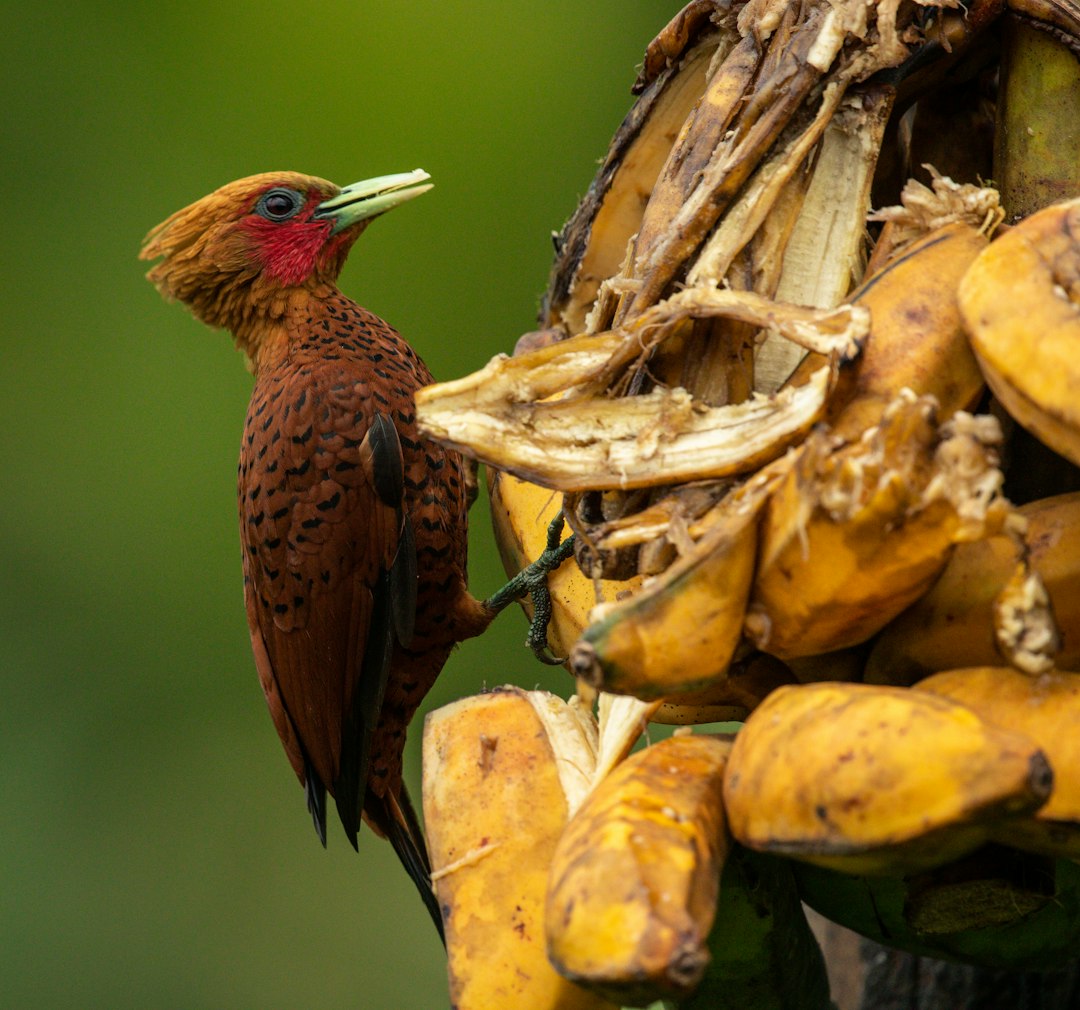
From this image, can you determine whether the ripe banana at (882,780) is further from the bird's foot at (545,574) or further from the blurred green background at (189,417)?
the blurred green background at (189,417)

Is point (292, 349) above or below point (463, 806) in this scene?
above

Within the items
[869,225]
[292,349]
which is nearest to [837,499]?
[869,225]

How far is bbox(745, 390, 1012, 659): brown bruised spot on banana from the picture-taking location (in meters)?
0.64

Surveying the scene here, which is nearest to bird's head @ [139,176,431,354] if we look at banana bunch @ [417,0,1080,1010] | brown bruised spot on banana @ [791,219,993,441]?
banana bunch @ [417,0,1080,1010]

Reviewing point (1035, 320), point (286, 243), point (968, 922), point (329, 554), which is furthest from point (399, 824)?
point (1035, 320)

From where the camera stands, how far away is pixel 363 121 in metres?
2.12

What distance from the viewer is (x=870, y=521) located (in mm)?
659

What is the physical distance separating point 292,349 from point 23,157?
2.36 feet

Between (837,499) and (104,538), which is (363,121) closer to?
(104,538)

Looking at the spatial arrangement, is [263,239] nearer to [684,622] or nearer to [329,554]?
[329,554]

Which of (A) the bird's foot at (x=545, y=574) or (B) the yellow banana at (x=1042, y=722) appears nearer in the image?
(B) the yellow banana at (x=1042, y=722)

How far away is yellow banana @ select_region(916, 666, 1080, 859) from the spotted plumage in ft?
3.50

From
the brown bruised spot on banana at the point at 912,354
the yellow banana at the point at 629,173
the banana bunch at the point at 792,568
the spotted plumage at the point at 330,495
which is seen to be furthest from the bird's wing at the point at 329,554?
the brown bruised spot on banana at the point at 912,354

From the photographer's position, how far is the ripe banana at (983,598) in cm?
70
